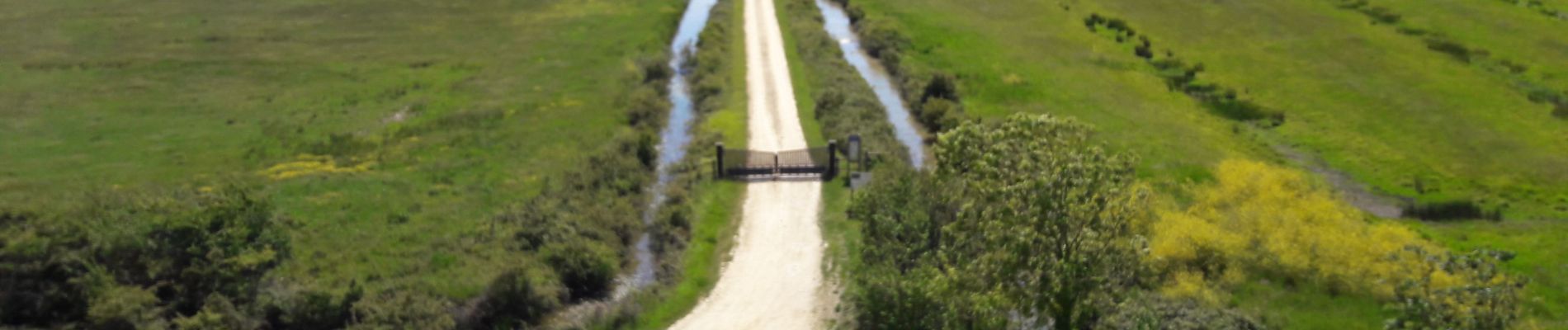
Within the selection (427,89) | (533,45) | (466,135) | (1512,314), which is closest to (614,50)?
(533,45)

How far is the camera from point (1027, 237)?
20.4m

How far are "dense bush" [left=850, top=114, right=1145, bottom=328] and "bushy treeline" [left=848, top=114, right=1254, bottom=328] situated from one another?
0.03 meters

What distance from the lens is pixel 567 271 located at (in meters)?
32.5

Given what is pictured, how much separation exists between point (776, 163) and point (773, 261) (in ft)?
29.1

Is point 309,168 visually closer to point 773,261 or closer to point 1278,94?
point 773,261

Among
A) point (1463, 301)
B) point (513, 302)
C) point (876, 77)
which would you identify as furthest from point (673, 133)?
point (1463, 301)

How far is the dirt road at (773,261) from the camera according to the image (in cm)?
2992

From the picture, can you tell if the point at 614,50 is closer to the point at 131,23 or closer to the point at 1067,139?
the point at 131,23

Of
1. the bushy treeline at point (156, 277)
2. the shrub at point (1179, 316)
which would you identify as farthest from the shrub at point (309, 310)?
the shrub at point (1179, 316)

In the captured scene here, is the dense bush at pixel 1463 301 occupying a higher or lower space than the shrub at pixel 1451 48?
higher

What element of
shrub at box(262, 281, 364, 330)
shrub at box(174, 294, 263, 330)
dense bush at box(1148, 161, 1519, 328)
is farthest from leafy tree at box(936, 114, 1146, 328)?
shrub at box(174, 294, 263, 330)

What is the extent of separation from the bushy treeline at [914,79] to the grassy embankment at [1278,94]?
722 mm

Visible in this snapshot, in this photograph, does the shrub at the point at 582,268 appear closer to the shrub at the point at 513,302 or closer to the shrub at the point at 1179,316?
the shrub at the point at 513,302

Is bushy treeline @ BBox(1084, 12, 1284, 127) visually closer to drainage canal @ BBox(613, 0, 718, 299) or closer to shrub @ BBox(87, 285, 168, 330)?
drainage canal @ BBox(613, 0, 718, 299)
